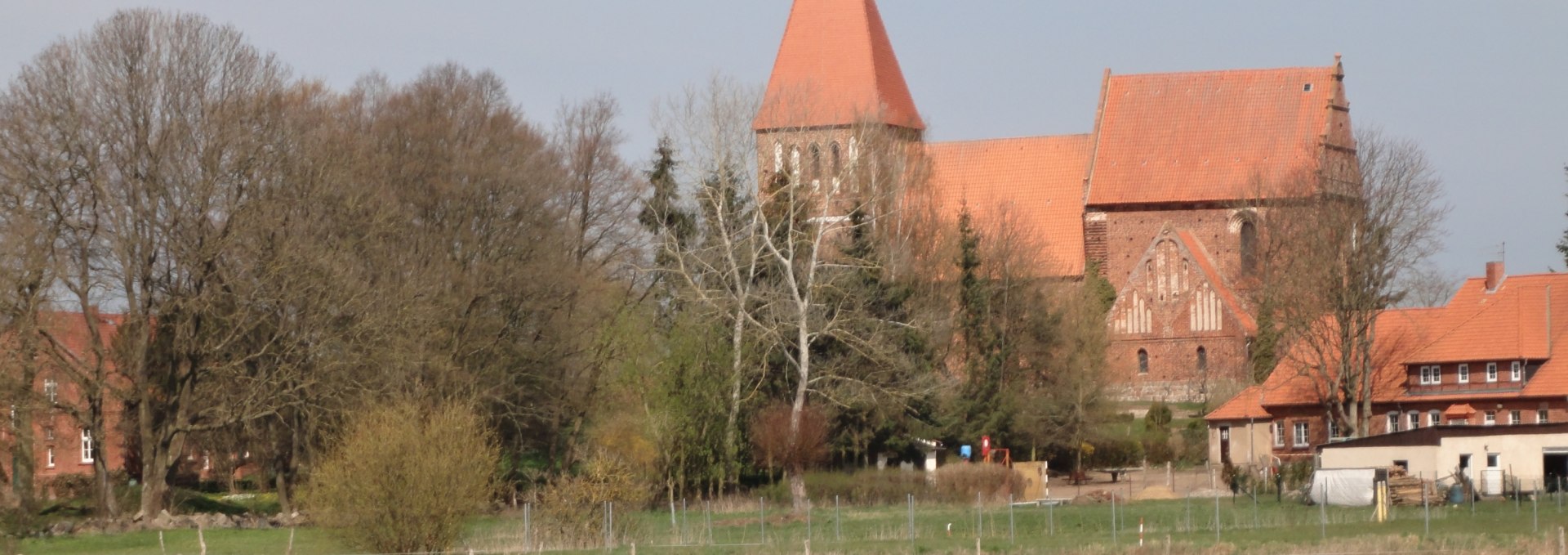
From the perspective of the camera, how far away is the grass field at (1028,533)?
85.5 feet

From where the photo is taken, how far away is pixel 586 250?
166ft

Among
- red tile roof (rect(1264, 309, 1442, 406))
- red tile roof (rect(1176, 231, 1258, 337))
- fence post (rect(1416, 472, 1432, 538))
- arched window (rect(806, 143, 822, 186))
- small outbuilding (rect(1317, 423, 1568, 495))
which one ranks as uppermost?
arched window (rect(806, 143, 822, 186))

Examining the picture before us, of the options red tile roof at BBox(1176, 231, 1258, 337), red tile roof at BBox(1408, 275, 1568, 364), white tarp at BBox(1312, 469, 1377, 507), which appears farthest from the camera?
red tile roof at BBox(1176, 231, 1258, 337)

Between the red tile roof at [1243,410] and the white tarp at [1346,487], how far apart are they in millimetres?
15360

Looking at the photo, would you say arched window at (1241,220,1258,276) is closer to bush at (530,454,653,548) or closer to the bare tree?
the bare tree

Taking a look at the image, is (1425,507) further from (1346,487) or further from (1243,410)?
(1243,410)

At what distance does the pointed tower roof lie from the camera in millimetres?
65562

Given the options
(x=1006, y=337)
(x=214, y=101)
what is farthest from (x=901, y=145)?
(x=214, y=101)

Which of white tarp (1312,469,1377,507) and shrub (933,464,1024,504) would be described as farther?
shrub (933,464,1024,504)

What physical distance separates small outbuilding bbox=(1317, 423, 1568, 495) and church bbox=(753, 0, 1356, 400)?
79.4ft

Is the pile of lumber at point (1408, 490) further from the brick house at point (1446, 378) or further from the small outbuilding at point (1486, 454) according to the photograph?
the brick house at point (1446, 378)

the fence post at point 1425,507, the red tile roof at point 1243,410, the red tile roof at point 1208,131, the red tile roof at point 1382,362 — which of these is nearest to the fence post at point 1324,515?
the fence post at point 1425,507

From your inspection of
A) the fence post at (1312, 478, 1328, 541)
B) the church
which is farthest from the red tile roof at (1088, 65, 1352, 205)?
the fence post at (1312, 478, 1328, 541)

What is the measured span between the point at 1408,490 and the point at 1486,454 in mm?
3812
